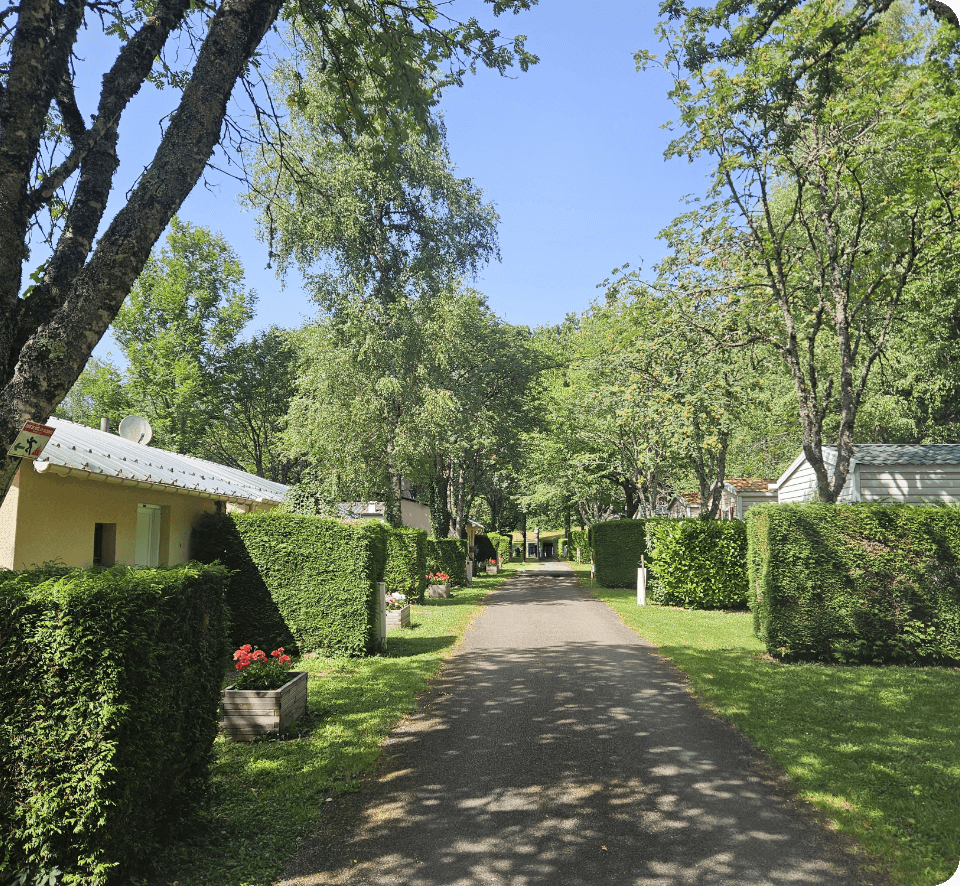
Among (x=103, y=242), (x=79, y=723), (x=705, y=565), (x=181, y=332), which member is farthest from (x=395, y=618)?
(x=181, y=332)

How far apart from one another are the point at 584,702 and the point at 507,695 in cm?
107

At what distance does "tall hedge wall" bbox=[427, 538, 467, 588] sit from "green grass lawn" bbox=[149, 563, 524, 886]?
13.8m

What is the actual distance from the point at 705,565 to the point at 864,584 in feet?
27.6

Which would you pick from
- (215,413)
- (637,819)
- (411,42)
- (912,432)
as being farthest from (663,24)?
(215,413)

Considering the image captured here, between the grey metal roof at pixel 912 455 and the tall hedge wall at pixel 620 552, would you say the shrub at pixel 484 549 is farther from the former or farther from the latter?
the grey metal roof at pixel 912 455

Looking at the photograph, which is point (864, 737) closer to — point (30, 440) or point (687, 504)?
point (30, 440)

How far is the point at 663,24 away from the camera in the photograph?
9.52m

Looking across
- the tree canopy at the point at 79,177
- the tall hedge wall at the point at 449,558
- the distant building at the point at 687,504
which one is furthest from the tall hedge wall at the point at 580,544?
the tree canopy at the point at 79,177

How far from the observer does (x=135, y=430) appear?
14.5 metres

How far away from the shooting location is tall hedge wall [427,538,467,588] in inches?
998

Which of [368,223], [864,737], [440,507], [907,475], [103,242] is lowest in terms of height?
[864,737]

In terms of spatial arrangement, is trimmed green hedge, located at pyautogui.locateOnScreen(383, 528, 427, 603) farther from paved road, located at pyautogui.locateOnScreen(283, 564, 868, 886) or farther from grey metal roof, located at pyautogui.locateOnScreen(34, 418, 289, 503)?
paved road, located at pyautogui.locateOnScreen(283, 564, 868, 886)

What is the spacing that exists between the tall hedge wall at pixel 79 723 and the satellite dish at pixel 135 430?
37.4 ft

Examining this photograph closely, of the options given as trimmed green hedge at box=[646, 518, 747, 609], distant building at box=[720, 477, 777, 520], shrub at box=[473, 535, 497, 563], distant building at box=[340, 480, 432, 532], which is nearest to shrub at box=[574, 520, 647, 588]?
trimmed green hedge at box=[646, 518, 747, 609]
